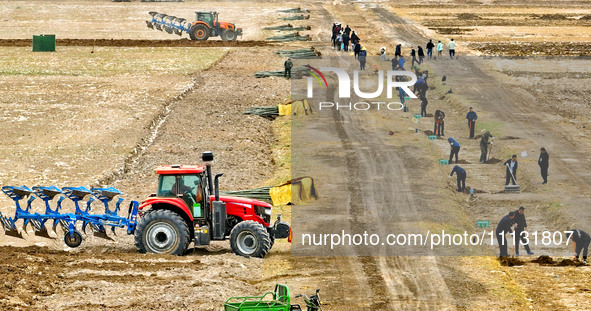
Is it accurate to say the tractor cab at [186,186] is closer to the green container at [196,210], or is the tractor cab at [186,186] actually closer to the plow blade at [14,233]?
the green container at [196,210]

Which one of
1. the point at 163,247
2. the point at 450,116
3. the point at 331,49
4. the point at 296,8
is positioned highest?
the point at 296,8

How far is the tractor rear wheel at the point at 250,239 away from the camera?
21.5 metres

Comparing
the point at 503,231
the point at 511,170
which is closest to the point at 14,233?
the point at 503,231

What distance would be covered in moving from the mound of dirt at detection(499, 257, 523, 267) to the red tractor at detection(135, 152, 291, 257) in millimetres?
6012

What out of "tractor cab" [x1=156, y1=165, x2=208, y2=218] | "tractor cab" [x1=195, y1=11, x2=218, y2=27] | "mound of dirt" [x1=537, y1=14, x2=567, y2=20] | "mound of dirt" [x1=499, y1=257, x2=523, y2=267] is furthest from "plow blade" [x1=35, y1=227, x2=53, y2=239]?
"mound of dirt" [x1=537, y1=14, x2=567, y2=20]

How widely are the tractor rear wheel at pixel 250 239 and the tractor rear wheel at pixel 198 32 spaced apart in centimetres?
5036

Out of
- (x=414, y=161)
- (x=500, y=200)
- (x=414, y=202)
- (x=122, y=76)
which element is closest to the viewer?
(x=414, y=202)

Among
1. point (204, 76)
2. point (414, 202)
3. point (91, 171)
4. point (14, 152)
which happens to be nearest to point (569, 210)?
point (414, 202)

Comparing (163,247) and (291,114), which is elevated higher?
(291,114)

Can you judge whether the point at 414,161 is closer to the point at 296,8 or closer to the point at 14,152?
the point at 14,152

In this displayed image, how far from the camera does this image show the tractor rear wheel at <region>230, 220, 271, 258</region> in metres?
21.5

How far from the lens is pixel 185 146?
116 ft

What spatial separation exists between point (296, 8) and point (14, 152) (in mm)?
65678

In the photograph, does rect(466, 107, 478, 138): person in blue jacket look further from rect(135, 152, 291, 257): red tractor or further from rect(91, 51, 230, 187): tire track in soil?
rect(135, 152, 291, 257): red tractor
